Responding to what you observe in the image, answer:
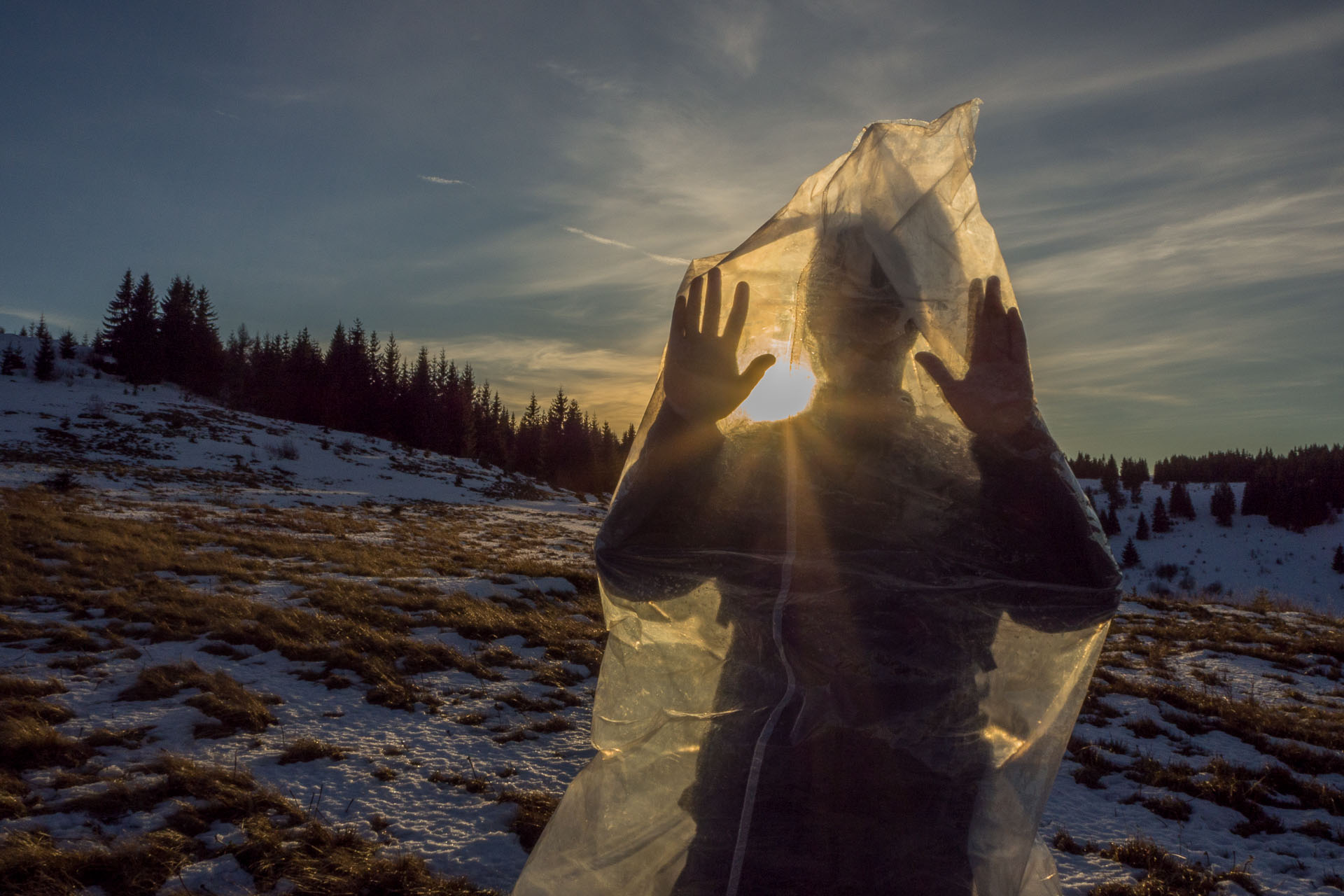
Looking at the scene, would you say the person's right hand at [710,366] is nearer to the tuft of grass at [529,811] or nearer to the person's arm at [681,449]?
the person's arm at [681,449]

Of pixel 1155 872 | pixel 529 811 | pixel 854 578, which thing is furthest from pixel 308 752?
pixel 1155 872

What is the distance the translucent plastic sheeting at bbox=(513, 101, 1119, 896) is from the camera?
145 centimetres

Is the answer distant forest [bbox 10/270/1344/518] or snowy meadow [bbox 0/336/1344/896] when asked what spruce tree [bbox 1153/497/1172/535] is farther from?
snowy meadow [bbox 0/336/1344/896]

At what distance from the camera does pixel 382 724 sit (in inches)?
191

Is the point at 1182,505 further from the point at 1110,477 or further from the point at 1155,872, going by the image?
the point at 1155,872

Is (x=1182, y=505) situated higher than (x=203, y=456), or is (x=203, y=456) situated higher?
(x=1182, y=505)

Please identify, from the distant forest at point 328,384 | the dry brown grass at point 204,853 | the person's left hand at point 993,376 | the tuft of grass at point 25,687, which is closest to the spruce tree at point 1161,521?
the distant forest at point 328,384

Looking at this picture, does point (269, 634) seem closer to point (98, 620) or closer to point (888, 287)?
point (98, 620)

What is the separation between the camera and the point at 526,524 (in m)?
21.3

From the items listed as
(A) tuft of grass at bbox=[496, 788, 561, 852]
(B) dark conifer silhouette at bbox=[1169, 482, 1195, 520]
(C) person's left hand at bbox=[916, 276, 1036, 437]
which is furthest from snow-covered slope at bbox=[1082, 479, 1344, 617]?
(C) person's left hand at bbox=[916, 276, 1036, 437]

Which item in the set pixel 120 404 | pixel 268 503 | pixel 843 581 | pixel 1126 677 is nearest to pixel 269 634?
pixel 843 581

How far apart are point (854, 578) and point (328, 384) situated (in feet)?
187

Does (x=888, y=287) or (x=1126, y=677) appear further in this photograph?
(x=1126, y=677)

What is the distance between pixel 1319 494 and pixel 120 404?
306 ft
